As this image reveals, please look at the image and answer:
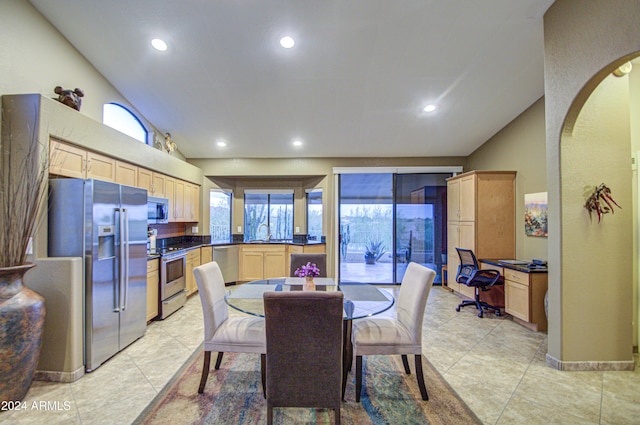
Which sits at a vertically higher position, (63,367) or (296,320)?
(296,320)

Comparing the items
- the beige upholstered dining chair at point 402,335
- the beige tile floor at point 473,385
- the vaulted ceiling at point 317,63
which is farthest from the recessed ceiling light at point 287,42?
the beige tile floor at point 473,385

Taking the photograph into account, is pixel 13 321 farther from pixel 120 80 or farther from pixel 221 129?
pixel 221 129

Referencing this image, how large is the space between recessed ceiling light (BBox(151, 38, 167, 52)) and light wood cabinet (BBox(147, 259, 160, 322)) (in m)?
2.48

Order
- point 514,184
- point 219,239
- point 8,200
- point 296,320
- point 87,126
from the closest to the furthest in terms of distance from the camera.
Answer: point 296,320
point 8,200
point 87,126
point 514,184
point 219,239

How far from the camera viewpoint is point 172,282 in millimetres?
3994

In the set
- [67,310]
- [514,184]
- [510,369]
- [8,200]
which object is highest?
[514,184]

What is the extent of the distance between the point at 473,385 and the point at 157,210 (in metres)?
4.46

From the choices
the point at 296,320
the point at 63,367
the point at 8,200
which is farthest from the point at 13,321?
the point at 296,320

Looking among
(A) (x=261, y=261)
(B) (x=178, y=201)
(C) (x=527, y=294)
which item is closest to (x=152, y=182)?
(B) (x=178, y=201)

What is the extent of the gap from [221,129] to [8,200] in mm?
2840

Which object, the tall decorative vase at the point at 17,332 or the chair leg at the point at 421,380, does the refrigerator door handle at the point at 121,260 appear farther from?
the chair leg at the point at 421,380

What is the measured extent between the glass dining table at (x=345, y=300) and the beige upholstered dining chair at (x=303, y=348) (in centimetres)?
31

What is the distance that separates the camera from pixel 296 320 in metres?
1.57

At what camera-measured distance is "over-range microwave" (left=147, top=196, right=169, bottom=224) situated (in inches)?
161
